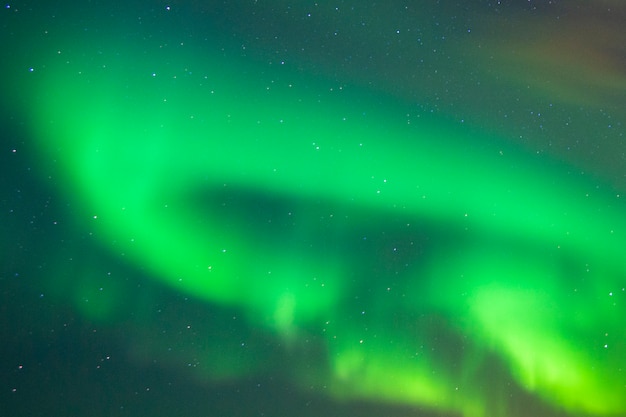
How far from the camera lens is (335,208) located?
3.43ft

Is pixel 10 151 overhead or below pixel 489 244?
below

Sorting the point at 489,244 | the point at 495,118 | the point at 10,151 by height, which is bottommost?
the point at 10,151

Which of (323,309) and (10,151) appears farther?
(323,309)

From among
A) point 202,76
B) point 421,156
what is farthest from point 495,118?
point 202,76

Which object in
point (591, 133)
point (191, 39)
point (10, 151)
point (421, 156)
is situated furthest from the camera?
point (591, 133)

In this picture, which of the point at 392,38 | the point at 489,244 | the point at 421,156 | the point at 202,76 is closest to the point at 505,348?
the point at 489,244

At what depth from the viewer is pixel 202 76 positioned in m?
0.98

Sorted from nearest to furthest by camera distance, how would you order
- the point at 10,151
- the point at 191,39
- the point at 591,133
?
1. the point at 10,151
2. the point at 191,39
3. the point at 591,133

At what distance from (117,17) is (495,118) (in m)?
0.83

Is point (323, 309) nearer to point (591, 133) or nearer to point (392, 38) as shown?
point (392, 38)

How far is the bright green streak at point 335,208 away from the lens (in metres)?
0.93

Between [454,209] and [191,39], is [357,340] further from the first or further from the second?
[191,39]

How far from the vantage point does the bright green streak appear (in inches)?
36.8

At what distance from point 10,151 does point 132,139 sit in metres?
0.20
